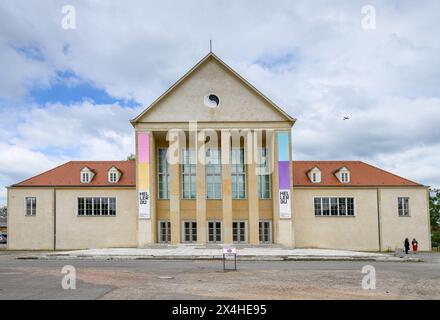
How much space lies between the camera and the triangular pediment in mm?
39906

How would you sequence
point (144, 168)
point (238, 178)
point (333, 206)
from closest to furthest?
point (144, 168) → point (333, 206) → point (238, 178)

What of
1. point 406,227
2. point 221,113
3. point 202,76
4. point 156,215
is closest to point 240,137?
point 221,113

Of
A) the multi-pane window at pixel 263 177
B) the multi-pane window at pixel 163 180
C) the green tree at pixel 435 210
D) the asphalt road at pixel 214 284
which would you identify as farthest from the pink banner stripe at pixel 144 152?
the green tree at pixel 435 210

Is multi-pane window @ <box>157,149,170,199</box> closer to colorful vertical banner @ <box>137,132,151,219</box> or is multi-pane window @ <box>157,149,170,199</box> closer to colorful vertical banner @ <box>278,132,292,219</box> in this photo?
colorful vertical banner @ <box>137,132,151,219</box>

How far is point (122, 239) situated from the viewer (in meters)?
41.5

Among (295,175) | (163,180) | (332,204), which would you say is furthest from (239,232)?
(332,204)

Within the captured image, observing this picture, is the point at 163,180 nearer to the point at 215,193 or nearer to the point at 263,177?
the point at 215,193

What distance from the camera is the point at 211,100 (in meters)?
40.3

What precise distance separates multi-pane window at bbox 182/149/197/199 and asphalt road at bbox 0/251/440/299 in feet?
59.9

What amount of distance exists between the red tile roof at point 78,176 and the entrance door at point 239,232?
30.6 ft

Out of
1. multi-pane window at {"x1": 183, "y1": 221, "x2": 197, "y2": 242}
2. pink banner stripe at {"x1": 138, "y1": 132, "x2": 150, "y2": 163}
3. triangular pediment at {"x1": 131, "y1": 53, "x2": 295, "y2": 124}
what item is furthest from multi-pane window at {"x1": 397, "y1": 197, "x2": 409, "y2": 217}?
pink banner stripe at {"x1": 138, "y1": 132, "x2": 150, "y2": 163}

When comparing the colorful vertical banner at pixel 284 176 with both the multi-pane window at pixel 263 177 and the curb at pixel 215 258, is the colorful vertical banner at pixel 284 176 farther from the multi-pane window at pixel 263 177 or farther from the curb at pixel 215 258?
the curb at pixel 215 258

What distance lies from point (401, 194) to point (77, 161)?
97.0 feet

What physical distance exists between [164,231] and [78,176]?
9212mm
